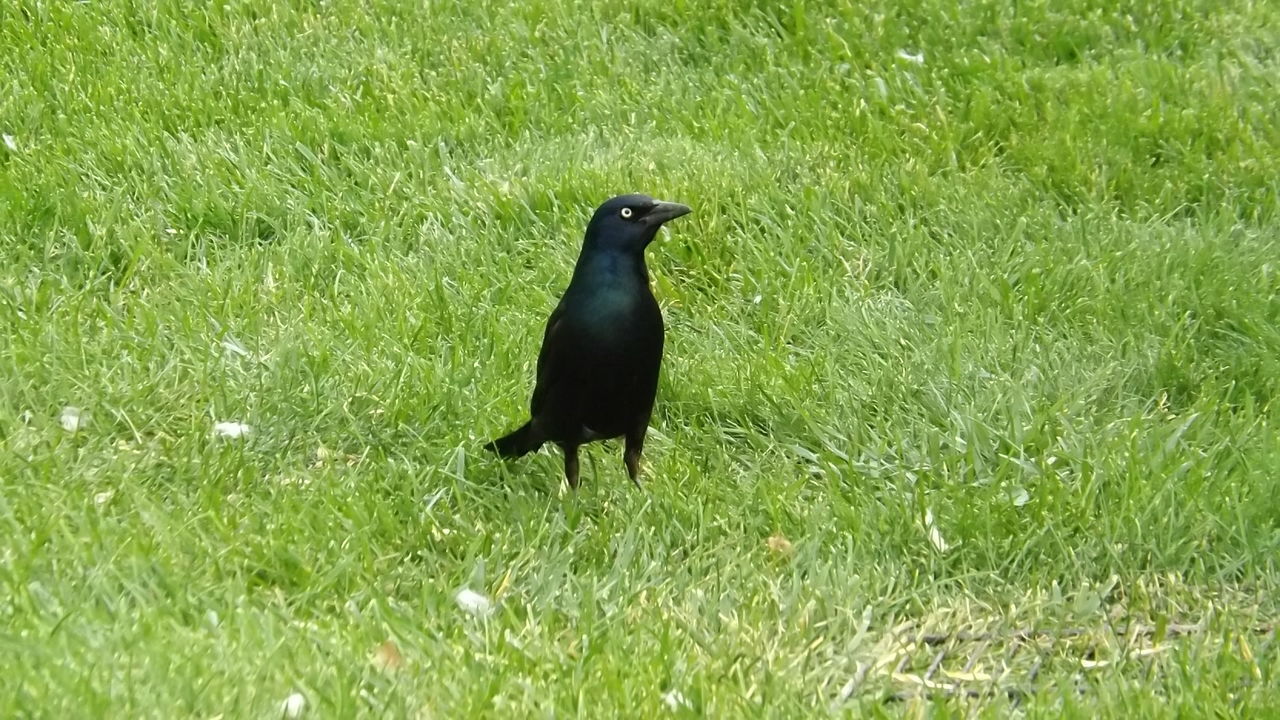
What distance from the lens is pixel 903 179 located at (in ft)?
18.9

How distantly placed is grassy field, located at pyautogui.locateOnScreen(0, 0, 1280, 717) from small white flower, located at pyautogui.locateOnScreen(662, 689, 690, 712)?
0.03ft

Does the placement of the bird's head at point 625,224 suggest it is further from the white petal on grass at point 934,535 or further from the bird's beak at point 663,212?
the white petal on grass at point 934,535

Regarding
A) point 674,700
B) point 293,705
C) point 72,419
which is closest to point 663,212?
point 674,700

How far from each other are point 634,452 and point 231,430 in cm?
119

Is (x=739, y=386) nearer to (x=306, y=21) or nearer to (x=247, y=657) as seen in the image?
(x=247, y=657)

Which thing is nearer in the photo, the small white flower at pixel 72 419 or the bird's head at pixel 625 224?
the bird's head at pixel 625 224

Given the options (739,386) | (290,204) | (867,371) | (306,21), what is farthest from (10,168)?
(867,371)

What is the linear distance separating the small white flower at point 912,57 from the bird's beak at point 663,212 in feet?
9.92

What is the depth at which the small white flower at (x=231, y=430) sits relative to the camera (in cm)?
421

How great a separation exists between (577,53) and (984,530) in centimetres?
362

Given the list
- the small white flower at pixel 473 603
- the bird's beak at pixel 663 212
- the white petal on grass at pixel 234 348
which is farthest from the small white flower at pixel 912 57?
the small white flower at pixel 473 603

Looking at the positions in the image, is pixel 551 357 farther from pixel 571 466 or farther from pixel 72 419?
pixel 72 419

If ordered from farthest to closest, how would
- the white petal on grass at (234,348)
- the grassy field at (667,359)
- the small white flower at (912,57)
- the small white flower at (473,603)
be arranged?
the small white flower at (912,57), the white petal on grass at (234,348), the small white flower at (473,603), the grassy field at (667,359)

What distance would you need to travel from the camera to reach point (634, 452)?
13.4 ft
